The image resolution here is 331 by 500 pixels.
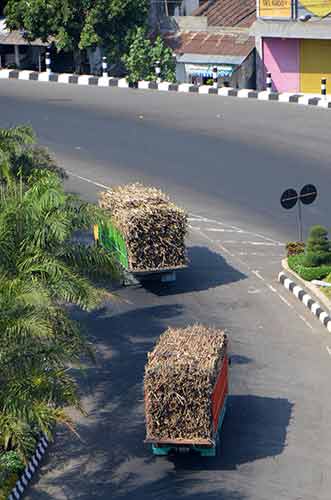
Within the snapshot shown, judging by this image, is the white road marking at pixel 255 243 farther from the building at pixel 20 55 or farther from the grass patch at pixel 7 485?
the building at pixel 20 55

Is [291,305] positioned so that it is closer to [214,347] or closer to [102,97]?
[214,347]

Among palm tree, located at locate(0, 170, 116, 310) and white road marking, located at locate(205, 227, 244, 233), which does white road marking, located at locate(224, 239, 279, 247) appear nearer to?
white road marking, located at locate(205, 227, 244, 233)

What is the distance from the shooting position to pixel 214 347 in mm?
22688

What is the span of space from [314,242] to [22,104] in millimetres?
22655

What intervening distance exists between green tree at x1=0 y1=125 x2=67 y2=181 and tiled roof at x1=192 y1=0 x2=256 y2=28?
31.8 m

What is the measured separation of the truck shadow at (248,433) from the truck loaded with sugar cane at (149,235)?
6.37 metres

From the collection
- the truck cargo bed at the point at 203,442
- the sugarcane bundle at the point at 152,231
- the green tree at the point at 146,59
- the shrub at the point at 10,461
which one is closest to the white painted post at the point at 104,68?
the green tree at the point at 146,59

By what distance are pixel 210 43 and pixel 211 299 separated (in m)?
30.1

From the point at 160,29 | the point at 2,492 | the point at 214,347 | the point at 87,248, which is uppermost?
the point at 160,29

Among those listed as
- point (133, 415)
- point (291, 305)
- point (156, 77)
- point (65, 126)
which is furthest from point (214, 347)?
point (156, 77)

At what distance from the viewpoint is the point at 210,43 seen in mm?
59281

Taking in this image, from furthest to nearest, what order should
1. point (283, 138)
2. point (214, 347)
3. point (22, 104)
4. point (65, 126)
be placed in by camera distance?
1. point (22, 104)
2. point (65, 126)
3. point (283, 138)
4. point (214, 347)

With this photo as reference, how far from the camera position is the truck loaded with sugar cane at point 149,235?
30078mm

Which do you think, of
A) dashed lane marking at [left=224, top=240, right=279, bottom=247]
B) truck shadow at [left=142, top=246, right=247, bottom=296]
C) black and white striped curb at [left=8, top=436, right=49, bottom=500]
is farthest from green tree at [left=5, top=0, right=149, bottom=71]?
black and white striped curb at [left=8, top=436, right=49, bottom=500]
